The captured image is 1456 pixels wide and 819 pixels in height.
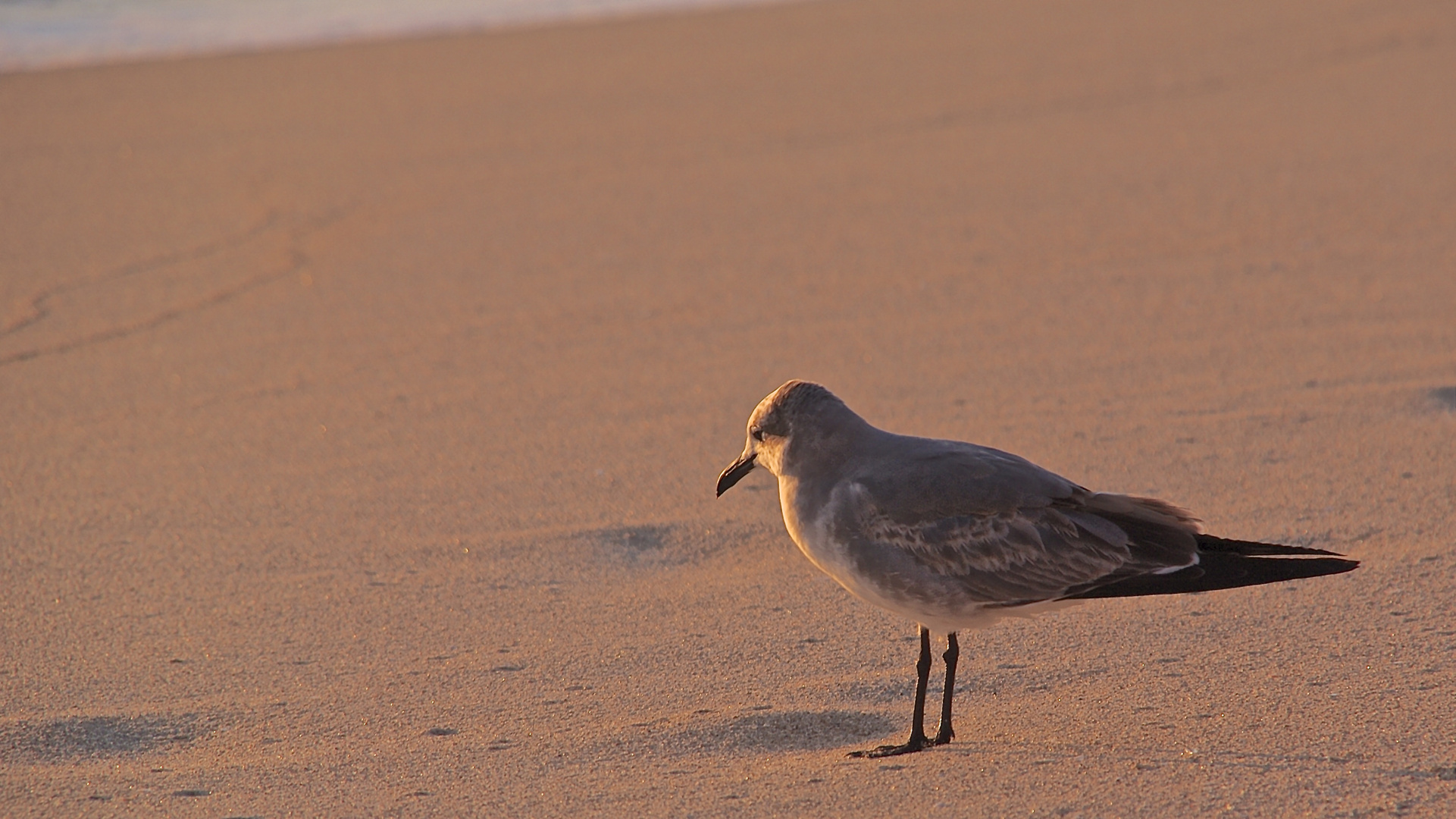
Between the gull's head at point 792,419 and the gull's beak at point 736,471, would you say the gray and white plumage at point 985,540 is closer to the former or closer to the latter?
the gull's head at point 792,419

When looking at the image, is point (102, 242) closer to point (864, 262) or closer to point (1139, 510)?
point (864, 262)

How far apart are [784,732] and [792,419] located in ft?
2.36

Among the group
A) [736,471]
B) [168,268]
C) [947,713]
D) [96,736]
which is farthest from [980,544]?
[168,268]

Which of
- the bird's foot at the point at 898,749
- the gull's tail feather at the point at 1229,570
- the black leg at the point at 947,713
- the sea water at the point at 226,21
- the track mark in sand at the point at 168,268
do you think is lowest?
the bird's foot at the point at 898,749

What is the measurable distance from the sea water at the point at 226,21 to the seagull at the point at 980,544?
11572mm

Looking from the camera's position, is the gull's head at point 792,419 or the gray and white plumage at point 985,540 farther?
the gull's head at point 792,419

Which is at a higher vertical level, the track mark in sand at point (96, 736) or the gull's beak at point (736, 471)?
the gull's beak at point (736, 471)

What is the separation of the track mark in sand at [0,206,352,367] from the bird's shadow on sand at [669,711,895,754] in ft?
13.2

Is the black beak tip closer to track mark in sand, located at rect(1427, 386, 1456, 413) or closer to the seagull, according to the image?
the seagull

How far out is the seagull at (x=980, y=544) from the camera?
3373 mm

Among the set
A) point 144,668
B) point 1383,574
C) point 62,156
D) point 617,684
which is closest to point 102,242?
point 62,156

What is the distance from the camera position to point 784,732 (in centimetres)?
353

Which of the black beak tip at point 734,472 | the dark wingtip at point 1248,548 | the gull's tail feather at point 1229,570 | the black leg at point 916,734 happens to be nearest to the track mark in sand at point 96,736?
the black beak tip at point 734,472

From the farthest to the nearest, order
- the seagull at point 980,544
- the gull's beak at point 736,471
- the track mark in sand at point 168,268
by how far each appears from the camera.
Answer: the track mark in sand at point 168,268 → the gull's beak at point 736,471 → the seagull at point 980,544
